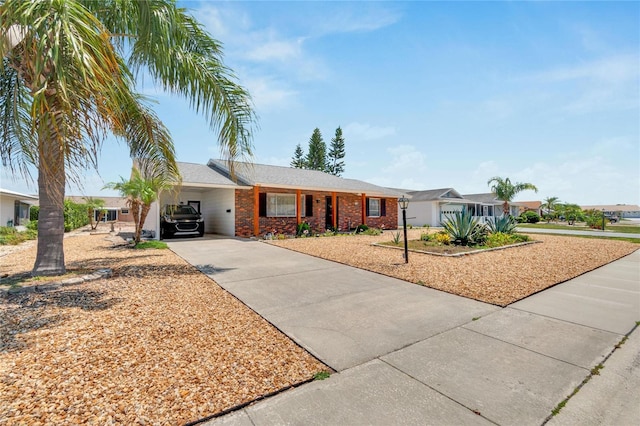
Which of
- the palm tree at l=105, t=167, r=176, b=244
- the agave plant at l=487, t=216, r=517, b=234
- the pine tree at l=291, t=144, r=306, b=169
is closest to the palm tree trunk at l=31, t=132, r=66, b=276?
the palm tree at l=105, t=167, r=176, b=244

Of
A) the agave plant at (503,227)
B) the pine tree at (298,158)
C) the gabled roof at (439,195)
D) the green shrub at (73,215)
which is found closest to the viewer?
the agave plant at (503,227)

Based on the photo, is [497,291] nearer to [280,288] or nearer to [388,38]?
[280,288]

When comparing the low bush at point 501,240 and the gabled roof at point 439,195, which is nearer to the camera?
the low bush at point 501,240

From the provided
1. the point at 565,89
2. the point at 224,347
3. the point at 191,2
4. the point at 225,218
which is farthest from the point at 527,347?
the point at 225,218

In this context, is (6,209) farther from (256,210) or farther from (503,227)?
(503,227)

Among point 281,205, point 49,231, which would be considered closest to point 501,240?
point 281,205

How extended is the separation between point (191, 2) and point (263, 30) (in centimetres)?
210

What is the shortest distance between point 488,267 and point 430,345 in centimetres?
528

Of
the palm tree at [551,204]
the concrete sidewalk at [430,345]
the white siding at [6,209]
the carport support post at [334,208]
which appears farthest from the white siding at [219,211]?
the palm tree at [551,204]

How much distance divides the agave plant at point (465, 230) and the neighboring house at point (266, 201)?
293 inches

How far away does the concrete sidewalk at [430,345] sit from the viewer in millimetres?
2240

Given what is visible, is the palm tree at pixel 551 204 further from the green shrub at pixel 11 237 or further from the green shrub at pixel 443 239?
the green shrub at pixel 11 237

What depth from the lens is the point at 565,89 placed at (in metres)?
9.41

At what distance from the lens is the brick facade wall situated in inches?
596
